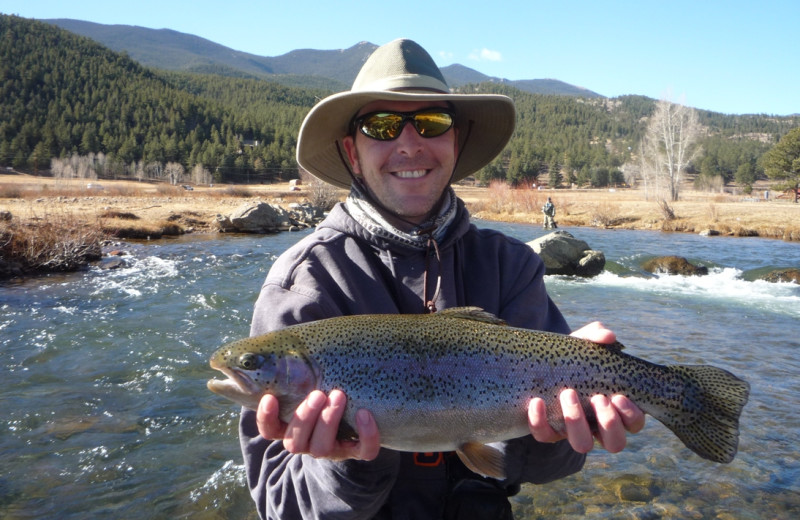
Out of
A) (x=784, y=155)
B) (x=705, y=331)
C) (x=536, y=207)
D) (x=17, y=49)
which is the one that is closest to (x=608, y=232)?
(x=536, y=207)

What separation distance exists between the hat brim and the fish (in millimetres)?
1121

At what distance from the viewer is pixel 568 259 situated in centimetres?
1967

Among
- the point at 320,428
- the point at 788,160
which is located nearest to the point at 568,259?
the point at 320,428

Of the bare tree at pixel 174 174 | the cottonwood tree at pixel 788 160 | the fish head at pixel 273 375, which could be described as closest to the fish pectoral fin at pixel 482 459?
the fish head at pixel 273 375

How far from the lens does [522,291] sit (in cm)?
276

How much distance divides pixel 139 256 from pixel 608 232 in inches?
1002

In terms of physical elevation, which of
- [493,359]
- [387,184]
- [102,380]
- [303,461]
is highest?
[387,184]

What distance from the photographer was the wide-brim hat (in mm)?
2760

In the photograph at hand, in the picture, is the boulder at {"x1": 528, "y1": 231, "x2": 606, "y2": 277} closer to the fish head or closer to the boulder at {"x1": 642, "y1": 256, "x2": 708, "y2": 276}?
the boulder at {"x1": 642, "y1": 256, "x2": 708, "y2": 276}

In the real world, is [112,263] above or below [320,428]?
below

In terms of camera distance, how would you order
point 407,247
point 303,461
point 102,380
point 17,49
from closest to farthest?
point 303,461 → point 407,247 → point 102,380 → point 17,49

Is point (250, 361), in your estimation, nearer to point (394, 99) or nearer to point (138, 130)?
point (394, 99)

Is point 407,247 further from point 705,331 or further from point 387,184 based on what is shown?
point 705,331

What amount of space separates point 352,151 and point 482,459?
1.77m
